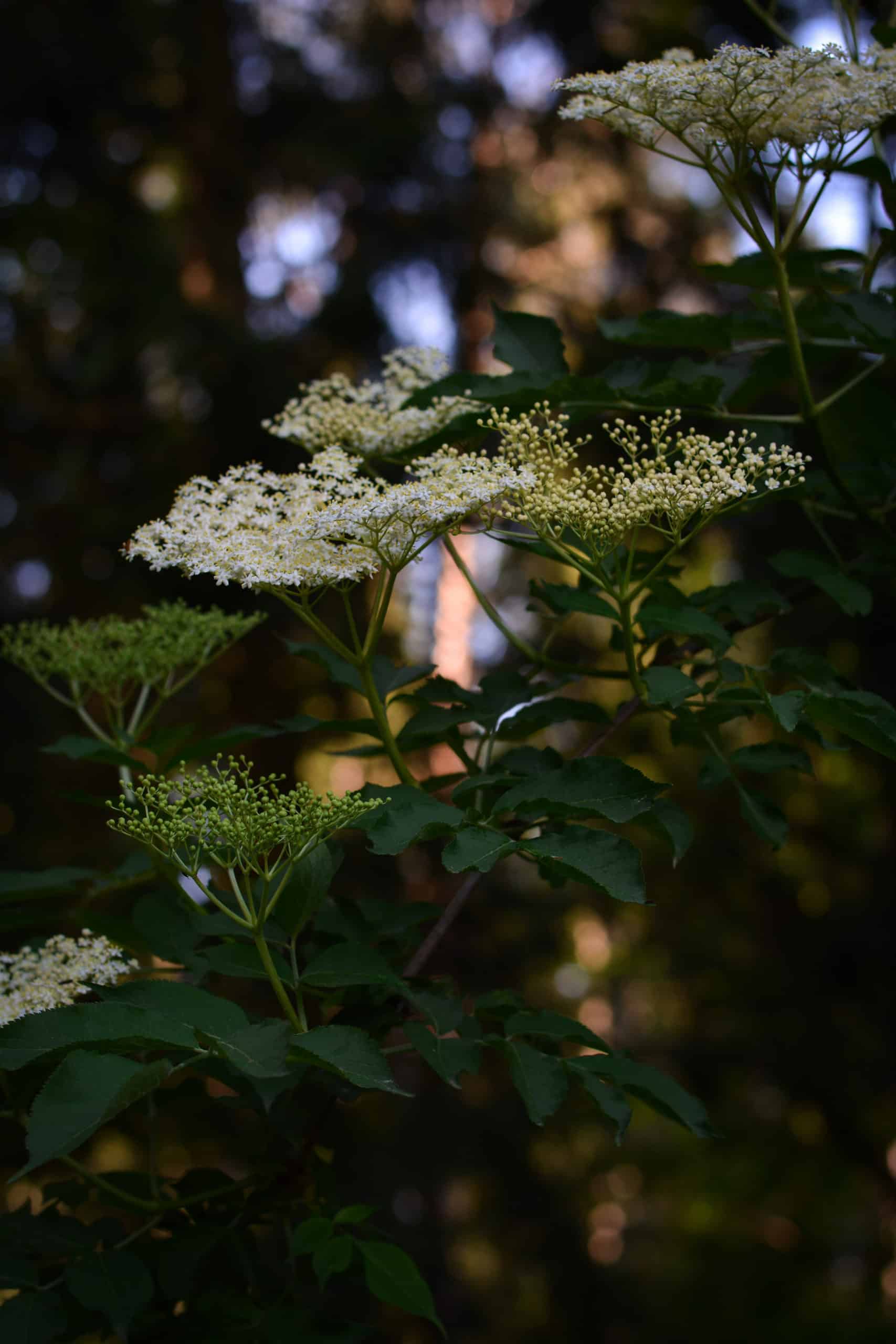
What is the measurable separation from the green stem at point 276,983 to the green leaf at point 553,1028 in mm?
310

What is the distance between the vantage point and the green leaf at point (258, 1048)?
1.07 meters

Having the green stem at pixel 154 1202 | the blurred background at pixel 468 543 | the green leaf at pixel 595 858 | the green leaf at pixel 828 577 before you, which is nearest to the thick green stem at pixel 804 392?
the green leaf at pixel 828 577

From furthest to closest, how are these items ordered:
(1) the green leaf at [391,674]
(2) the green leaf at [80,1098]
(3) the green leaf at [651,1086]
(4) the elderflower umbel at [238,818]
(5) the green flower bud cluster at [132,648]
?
(5) the green flower bud cluster at [132,648], (1) the green leaf at [391,674], (3) the green leaf at [651,1086], (4) the elderflower umbel at [238,818], (2) the green leaf at [80,1098]

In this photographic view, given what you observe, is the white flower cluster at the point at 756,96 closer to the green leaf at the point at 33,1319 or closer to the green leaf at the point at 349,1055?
the green leaf at the point at 349,1055

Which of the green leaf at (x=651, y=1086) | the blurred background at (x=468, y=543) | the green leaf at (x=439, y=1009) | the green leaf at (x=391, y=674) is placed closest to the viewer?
the green leaf at (x=439, y=1009)

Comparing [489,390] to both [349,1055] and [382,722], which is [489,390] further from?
[349,1055]

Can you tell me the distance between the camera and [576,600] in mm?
1515

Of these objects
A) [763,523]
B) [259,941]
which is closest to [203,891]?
[259,941]

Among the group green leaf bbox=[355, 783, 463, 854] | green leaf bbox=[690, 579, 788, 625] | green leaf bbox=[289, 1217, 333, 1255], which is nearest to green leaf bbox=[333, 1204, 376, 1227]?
green leaf bbox=[289, 1217, 333, 1255]

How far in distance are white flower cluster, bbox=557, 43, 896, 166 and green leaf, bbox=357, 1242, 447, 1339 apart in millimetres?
1574

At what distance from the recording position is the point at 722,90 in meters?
1.40

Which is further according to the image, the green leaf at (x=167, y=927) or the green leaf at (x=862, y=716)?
the green leaf at (x=167, y=927)

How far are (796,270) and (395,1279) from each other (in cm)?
178

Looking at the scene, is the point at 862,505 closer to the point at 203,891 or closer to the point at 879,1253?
the point at 203,891
